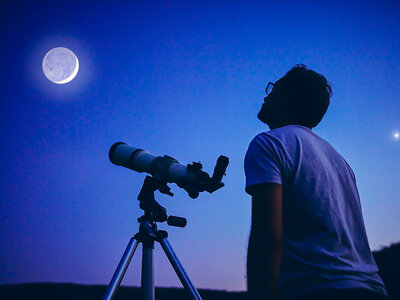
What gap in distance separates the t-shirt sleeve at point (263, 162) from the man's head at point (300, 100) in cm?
56

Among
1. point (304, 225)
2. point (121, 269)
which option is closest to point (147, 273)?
point (121, 269)

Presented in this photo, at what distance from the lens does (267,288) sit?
107cm

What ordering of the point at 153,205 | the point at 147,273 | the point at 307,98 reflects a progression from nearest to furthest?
the point at 307,98 < the point at 147,273 < the point at 153,205

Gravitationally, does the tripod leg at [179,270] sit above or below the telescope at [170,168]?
below

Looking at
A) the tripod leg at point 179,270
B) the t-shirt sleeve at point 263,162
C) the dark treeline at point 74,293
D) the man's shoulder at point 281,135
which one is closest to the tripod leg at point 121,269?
the tripod leg at point 179,270

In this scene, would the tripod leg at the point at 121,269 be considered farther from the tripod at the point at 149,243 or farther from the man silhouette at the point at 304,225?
the man silhouette at the point at 304,225

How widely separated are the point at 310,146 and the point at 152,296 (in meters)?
1.91

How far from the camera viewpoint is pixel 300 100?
1.87 metres

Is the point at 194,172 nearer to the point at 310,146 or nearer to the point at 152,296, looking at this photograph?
the point at 152,296

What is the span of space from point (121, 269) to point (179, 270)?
512 mm

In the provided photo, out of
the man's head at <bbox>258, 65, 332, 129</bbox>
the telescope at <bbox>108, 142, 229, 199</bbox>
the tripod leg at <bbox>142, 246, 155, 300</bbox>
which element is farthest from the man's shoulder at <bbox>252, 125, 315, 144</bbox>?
the tripod leg at <bbox>142, 246, 155, 300</bbox>

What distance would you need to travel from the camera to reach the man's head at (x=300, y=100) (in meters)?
1.86

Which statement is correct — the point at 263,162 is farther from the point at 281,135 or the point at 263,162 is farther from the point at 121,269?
the point at 121,269

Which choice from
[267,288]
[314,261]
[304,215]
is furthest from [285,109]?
[267,288]
